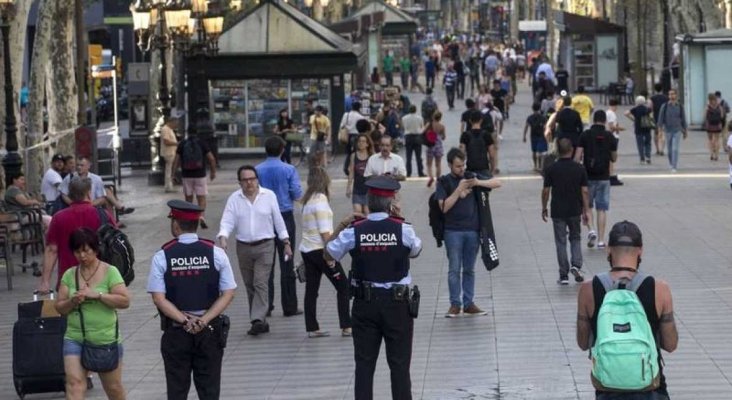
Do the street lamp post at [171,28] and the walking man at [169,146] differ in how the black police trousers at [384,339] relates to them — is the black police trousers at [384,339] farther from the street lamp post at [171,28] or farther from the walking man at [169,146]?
the street lamp post at [171,28]

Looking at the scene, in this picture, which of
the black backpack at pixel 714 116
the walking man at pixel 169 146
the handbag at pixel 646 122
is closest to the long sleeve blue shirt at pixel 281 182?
the walking man at pixel 169 146

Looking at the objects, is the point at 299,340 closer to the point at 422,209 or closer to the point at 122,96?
the point at 422,209

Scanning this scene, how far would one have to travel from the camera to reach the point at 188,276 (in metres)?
10.0

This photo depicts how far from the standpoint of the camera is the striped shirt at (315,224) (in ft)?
48.1

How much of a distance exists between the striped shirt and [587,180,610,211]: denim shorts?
594cm

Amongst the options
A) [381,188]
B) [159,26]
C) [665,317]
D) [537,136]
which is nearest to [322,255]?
[381,188]

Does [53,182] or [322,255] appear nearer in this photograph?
[322,255]

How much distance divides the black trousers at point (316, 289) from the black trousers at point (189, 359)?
4.42 m

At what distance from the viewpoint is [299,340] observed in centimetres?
1454

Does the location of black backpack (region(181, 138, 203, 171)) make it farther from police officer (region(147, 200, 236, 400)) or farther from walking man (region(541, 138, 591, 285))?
police officer (region(147, 200, 236, 400))

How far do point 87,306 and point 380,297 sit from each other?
182cm

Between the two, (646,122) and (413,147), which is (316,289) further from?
(646,122)

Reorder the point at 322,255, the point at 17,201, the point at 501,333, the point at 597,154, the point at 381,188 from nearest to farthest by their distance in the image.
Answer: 1. the point at 381,188
2. the point at 501,333
3. the point at 322,255
4. the point at 597,154
5. the point at 17,201

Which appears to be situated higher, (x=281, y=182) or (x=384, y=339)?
(x=281, y=182)
